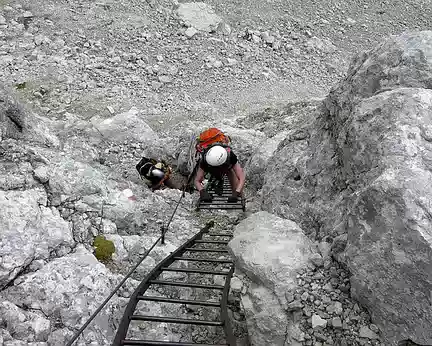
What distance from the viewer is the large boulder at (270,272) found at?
13.4 ft

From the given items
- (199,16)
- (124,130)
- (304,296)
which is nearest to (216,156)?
(304,296)

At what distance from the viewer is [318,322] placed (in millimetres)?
3881

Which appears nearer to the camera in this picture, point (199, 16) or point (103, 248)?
point (103, 248)

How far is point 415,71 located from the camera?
491 cm

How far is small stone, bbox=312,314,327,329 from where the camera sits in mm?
3860

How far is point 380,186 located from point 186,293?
10.1 feet

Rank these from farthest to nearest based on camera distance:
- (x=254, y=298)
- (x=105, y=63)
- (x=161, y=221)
Answer: (x=105, y=63) → (x=161, y=221) → (x=254, y=298)

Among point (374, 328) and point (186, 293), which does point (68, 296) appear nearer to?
point (186, 293)

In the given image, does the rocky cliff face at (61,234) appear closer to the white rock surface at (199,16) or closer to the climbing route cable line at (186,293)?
the climbing route cable line at (186,293)

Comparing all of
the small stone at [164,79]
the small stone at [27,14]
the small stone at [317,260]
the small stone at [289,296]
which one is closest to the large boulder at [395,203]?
the small stone at [317,260]

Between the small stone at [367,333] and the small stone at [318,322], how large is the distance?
357 mm

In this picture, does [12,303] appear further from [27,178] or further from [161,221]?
[161,221]

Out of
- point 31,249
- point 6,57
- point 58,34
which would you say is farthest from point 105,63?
point 31,249

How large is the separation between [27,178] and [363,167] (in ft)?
17.7
